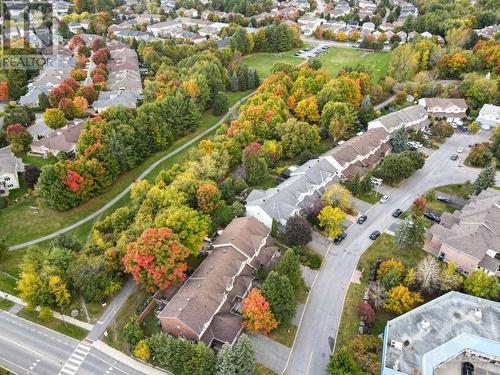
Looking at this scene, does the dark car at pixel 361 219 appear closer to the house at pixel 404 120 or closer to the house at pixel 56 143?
the house at pixel 404 120

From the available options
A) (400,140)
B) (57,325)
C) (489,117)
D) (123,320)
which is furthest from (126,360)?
(489,117)

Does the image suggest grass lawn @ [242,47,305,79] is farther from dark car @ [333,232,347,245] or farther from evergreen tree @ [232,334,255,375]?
evergreen tree @ [232,334,255,375]

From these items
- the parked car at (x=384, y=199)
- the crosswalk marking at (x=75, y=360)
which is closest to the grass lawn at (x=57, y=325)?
the crosswalk marking at (x=75, y=360)

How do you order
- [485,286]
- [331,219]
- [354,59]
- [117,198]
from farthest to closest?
[354,59], [117,198], [331,219], [485,286]

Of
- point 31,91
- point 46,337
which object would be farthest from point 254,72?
point 46,337

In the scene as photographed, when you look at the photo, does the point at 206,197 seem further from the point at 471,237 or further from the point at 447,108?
the point at 447,108

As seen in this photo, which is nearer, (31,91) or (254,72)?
(31,91)

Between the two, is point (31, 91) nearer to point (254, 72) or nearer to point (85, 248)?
point (254, 72)

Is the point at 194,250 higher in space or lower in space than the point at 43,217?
higher
